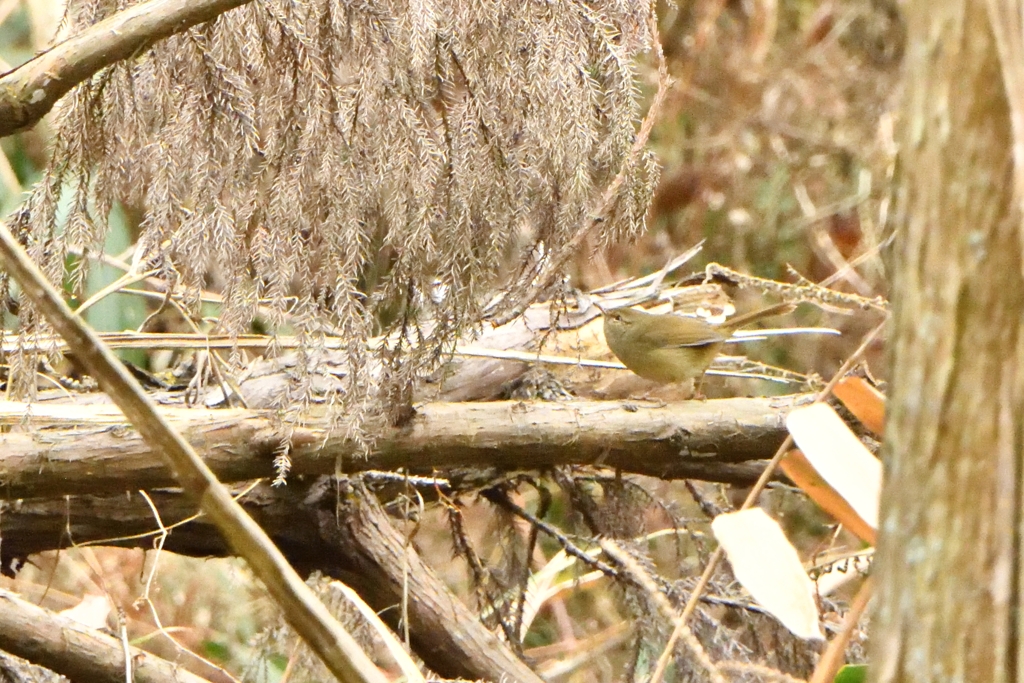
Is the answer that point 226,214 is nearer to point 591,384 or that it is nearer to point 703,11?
point 591,384

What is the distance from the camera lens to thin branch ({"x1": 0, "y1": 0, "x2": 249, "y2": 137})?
1.42 m

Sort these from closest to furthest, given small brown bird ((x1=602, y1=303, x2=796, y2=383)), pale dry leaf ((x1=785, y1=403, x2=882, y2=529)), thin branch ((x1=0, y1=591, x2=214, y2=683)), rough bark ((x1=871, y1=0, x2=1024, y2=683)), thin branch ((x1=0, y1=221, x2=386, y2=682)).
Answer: rough bark ((x1=871, y1=0, x2=1024, y2=683))
thin branch ((x1=0, y1=221, x2=386, y2=682))
pale dry leaf ((x1=785, y1=403, x2=882, y2=529))
thin branch ((x1=0, y1=591, x2=214, y2=683))
small brown bird ((x1=602, y1=303, x2=796, y2=383))

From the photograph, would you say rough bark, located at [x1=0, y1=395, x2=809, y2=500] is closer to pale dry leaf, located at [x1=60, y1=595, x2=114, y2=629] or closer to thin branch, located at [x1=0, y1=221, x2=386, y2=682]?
pale dry leaf, located at [x1=60, y1=595, x2=114, y2=629]

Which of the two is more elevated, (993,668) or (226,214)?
(226,214)

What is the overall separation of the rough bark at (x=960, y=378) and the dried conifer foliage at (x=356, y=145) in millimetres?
1095

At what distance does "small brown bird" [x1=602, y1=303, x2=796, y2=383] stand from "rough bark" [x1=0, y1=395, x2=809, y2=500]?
1.48ft

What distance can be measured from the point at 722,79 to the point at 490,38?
4673 mm

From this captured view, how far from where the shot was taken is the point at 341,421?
189 centimetres

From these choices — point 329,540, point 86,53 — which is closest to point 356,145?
point 86,53

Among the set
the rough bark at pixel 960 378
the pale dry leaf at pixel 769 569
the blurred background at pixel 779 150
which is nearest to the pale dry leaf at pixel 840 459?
the pale dry leaf at pixel 769 569

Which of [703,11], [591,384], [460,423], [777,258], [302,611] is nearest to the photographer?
[302,611]

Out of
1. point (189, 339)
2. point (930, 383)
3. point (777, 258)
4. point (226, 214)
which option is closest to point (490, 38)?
point (226, 214)

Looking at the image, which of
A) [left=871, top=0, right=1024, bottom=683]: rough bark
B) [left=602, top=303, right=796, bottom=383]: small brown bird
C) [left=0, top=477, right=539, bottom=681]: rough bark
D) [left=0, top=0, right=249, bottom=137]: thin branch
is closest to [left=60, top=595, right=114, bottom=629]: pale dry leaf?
[left=0, top=477, right=539, bottom=681]: rough bark

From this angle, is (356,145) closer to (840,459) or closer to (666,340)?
(840,459)
